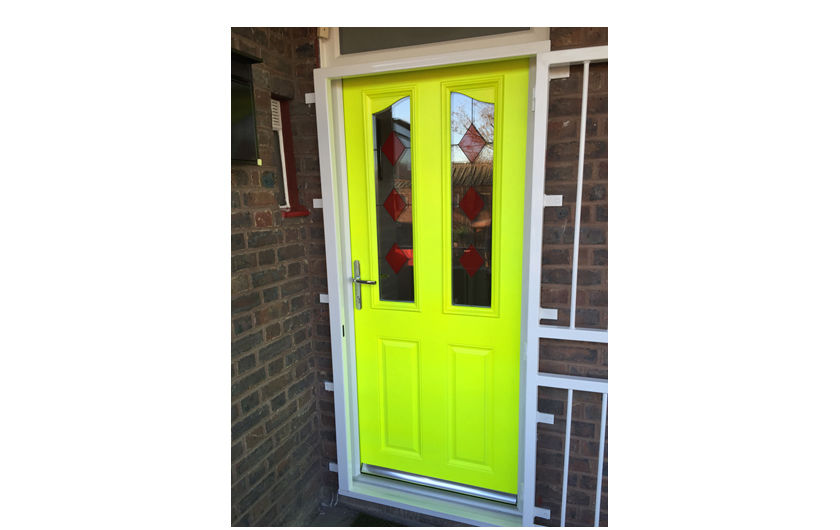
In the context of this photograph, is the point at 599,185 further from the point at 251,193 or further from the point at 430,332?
the point at 251,193

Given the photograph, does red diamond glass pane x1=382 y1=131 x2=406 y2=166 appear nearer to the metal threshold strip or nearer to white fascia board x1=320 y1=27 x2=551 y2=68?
white fascia board x1=320 y1=27 x2=551 y2=68

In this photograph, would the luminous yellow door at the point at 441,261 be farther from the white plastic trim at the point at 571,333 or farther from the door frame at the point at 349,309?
the white plastic trim at the point at 571,333

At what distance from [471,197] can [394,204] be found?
38 centimetres

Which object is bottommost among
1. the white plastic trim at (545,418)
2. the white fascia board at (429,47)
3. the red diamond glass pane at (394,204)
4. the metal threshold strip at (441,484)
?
the metal threshold strip at (441,484)

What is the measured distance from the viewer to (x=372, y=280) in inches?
84.5

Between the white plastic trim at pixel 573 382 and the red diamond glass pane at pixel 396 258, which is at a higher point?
the red diamond glass pane at pixel 396 258

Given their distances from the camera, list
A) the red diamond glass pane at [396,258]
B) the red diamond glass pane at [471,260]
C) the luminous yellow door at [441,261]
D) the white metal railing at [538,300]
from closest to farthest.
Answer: the white metal railing at [538,300], the luminous yellow door at [441,261], the red diamond glass pane at [471,260], the red diamond glass pane at [396,258]

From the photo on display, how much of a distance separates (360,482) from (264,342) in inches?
39.2

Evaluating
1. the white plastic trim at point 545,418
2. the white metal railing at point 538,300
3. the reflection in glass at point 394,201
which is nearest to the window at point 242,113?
the reflection in glass at point 394,201

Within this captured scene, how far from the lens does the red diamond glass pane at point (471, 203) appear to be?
1927 millimetres

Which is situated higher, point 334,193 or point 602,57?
point 602,57

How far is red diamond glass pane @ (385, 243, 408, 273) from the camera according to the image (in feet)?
6.86

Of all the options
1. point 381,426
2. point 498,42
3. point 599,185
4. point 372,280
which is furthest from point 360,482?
point 498,42

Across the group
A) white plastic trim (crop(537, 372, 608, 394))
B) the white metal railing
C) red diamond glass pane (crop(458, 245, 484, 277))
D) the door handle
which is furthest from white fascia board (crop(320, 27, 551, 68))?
white plastic trim (crop(537, 372, 608, 394))
